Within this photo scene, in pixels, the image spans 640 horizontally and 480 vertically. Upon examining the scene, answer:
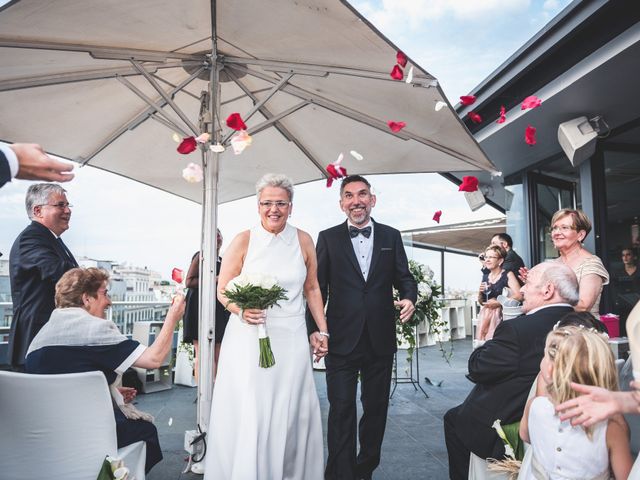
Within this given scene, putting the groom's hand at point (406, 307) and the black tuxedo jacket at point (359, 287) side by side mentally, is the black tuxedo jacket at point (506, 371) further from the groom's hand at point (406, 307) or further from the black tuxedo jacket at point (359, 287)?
the black tuxedo jacket at point (359, 287)

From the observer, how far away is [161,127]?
4.62 m

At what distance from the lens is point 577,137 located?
574cm

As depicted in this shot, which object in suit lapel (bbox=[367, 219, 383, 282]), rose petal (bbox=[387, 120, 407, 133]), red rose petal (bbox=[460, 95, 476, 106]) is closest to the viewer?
suit lapel (bbox=[367, 219, 383, 282])

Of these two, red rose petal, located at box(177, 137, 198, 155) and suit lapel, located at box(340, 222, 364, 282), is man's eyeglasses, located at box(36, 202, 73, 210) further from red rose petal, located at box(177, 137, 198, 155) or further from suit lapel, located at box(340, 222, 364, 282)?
suit lapel, located at box(340, 222, 364, 282)

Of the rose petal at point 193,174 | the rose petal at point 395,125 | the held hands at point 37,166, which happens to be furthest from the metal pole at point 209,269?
the held hands at point 37,166

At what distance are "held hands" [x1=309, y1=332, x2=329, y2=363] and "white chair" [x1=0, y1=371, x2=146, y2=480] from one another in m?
1.47

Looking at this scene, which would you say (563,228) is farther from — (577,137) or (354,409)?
(577,137)

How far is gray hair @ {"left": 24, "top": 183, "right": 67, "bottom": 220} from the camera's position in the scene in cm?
335

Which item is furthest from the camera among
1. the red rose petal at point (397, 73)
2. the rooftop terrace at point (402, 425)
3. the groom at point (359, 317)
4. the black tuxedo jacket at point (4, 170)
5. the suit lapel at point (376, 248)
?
the rooftop terrace at point (402, 425)

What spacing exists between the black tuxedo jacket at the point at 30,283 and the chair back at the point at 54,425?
4.74 ft

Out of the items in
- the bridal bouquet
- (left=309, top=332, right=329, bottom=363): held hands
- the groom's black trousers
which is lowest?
the groom's black trousers

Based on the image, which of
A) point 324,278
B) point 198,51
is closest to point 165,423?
point 324,278

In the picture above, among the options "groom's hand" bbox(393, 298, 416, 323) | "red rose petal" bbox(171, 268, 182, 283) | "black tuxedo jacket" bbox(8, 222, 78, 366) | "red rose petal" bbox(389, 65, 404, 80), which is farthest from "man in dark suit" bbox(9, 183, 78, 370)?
"red rose petal" bbox(389, 65, 404, 80)

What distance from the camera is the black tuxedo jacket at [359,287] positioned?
11.0ft
